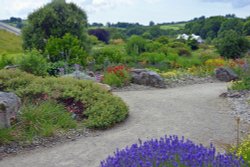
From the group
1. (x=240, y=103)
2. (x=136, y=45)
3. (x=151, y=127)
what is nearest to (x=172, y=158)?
(x=151, y=127)

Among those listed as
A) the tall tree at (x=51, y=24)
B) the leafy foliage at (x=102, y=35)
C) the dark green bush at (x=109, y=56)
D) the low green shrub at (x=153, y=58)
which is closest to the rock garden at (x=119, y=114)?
the dark green bush at (x=109, y=56)

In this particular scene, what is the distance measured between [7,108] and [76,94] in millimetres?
1944

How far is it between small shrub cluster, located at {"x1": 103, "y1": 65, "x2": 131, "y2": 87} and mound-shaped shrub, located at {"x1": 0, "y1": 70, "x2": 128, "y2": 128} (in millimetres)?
3038

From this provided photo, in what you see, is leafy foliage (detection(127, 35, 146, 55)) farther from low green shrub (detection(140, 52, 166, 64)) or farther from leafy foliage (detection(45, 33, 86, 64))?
leafy foliage (detection(45, 33, 86, 64))

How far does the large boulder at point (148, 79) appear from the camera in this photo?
12820 millimetres

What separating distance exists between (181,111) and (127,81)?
388 cm

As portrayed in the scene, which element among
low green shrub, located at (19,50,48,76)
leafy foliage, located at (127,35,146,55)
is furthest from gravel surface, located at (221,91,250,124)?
leafy foliage, located at (127,35,146,55)

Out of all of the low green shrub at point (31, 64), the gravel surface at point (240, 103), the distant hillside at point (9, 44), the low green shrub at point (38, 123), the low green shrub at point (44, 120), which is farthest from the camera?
the distant hillside at point (9, 44)

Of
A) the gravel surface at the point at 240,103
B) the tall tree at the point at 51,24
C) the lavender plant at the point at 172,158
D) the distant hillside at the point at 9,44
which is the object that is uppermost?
the tall tree at the point at 51,24

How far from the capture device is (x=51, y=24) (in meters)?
17.1

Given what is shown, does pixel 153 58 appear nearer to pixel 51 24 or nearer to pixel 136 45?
pixel 136 45

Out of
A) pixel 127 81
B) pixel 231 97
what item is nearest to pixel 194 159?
pixel 231 97

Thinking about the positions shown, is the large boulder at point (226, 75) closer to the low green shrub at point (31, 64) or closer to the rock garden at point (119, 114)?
the rock garden at point (119, 114)

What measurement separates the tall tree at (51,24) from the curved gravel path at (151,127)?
6.71 metres
